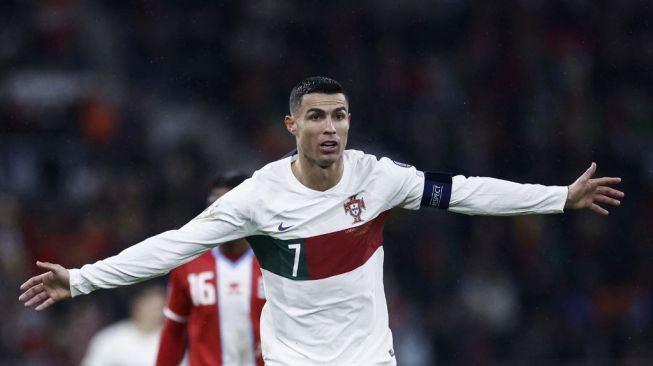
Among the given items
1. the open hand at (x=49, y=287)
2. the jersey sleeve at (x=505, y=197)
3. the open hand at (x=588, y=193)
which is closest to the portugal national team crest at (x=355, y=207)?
the jersey sleeve at (x=505, y=197)

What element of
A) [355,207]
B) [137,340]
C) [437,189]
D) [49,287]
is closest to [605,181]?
[437,189]

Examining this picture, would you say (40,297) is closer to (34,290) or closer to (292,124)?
(34,290)

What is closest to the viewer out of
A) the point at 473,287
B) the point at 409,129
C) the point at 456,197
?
the point at 456,197

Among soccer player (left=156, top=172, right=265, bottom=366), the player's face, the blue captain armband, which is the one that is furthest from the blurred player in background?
the blue captain armband

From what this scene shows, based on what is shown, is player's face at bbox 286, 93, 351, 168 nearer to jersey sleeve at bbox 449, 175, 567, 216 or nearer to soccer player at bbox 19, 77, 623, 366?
soccer player at bbox 19, 77, 623, 366

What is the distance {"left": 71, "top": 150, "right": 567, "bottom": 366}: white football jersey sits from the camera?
19.0 feet

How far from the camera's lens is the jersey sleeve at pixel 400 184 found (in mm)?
5945

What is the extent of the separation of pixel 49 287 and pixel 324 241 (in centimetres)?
129

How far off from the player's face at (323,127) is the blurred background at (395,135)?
620 centimetres

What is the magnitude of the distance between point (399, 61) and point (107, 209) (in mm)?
3670

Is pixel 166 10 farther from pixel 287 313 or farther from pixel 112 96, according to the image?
pixel 287 313

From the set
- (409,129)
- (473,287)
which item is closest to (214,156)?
(409,129)

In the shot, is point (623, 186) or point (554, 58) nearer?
point (623, 186)

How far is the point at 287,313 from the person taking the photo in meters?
5.90
